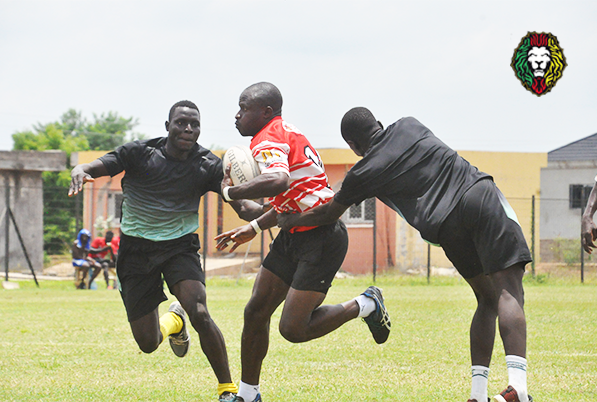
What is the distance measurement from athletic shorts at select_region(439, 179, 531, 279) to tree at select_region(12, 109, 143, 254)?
60.2ft

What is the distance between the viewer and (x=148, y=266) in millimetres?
5840

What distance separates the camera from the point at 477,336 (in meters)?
4.89

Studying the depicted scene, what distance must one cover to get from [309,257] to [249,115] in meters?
1.16

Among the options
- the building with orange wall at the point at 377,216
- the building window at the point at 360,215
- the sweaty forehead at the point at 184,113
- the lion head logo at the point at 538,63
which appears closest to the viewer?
the sweaty forehead at the point at 184,113

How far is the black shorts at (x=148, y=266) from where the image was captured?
18.9ft

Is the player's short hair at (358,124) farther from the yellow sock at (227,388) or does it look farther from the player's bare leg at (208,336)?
the yellow sock at (227,388)

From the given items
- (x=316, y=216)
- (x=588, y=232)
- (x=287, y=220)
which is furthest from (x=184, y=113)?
(x=588, y=232)

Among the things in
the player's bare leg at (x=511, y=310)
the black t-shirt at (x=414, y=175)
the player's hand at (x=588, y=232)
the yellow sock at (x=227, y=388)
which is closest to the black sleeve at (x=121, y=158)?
the yellow sock at (x=227, y=388)

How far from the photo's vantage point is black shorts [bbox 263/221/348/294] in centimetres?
510

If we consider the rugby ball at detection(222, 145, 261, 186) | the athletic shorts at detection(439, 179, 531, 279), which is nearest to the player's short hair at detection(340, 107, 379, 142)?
the rugby ball at detection(222, 145, 261, 186)

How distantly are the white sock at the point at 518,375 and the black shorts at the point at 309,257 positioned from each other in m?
1.51

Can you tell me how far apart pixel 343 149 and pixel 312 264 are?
75.3 ft

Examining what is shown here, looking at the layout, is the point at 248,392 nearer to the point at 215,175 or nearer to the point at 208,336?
the point at 208,336

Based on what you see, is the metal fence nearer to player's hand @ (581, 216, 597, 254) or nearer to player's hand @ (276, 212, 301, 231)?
player's hand @ (581, 216, 597, 254)
